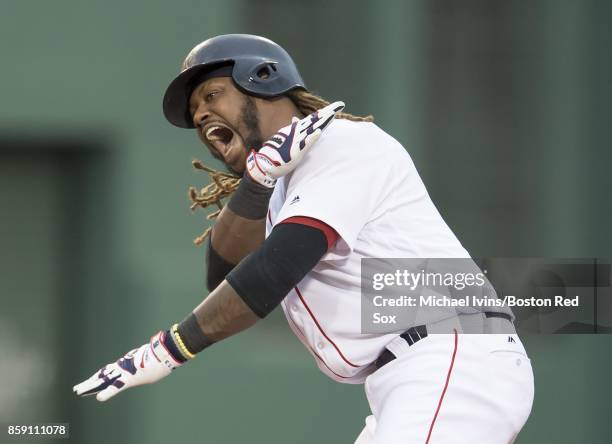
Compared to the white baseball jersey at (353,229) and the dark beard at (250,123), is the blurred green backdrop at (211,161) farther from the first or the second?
the white baseball jersey at (353,229)

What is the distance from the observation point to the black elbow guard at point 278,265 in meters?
2.62

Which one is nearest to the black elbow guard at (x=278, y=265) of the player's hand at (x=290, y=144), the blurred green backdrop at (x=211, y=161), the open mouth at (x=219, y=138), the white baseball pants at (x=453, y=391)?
the player's hand at (x=290, y=144)

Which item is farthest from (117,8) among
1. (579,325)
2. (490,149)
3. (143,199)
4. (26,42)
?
(579,325)

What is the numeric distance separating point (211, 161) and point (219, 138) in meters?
3.09

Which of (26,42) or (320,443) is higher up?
(26,42)

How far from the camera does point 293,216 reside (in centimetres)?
267

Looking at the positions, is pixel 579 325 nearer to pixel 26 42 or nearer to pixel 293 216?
pixel 293 216

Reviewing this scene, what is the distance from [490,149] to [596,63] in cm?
77

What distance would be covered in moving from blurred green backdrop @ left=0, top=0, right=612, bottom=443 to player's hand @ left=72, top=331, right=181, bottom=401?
3270 mm

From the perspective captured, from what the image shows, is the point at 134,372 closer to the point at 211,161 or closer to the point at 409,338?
the point at 409,338

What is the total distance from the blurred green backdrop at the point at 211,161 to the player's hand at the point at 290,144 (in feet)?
10.8

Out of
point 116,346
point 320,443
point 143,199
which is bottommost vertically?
point 320,443

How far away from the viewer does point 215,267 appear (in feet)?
10.8

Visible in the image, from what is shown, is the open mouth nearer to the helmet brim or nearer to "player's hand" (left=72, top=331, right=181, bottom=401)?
the helmet brim
